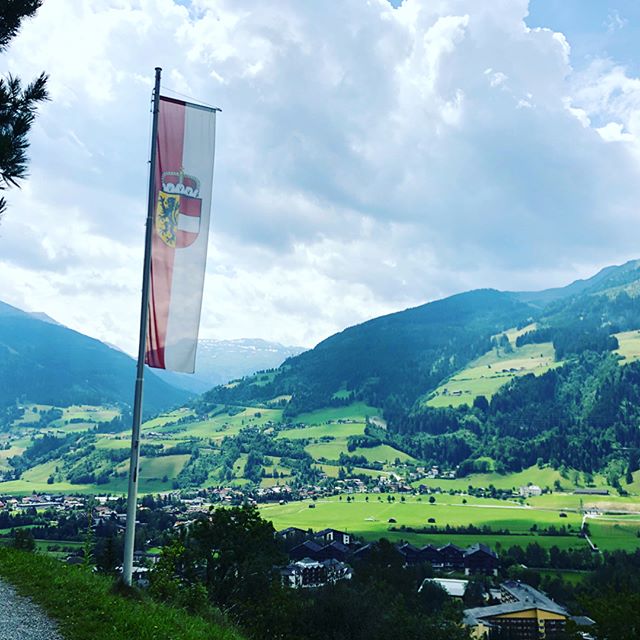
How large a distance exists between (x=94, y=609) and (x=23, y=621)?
4.03ft

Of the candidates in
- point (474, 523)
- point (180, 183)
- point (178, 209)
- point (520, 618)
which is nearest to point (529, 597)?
point (520, 618)

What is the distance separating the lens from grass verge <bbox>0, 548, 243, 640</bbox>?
10.3 meters

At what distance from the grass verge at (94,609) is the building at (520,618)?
274 ft

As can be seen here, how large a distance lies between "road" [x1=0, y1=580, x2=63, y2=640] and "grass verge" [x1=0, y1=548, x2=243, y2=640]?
0.53 feet

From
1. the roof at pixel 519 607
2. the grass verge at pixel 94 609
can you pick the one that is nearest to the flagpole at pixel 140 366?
the grass verge at pixel 94 609

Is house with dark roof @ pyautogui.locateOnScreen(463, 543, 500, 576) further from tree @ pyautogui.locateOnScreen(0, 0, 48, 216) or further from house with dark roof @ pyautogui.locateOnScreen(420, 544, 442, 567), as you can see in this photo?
tree @ pyautogui.locateOnScreen(0, 0, 48, 216)

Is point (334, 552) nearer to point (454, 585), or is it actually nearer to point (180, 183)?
point (454, 585)

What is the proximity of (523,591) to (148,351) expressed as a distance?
10249 cm

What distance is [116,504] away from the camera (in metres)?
188

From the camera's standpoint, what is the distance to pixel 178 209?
15.6m

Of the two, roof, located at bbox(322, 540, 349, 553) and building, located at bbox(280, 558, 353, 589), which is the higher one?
building, located at bbox(280, 558, 353, 589)

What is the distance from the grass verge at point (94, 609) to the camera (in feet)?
33.8

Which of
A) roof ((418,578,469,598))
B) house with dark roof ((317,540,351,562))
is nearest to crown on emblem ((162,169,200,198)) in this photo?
roof ((418,578,469,598))

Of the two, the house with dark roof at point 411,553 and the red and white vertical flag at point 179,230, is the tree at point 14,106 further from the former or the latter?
the house with dark roof at point 411,553
